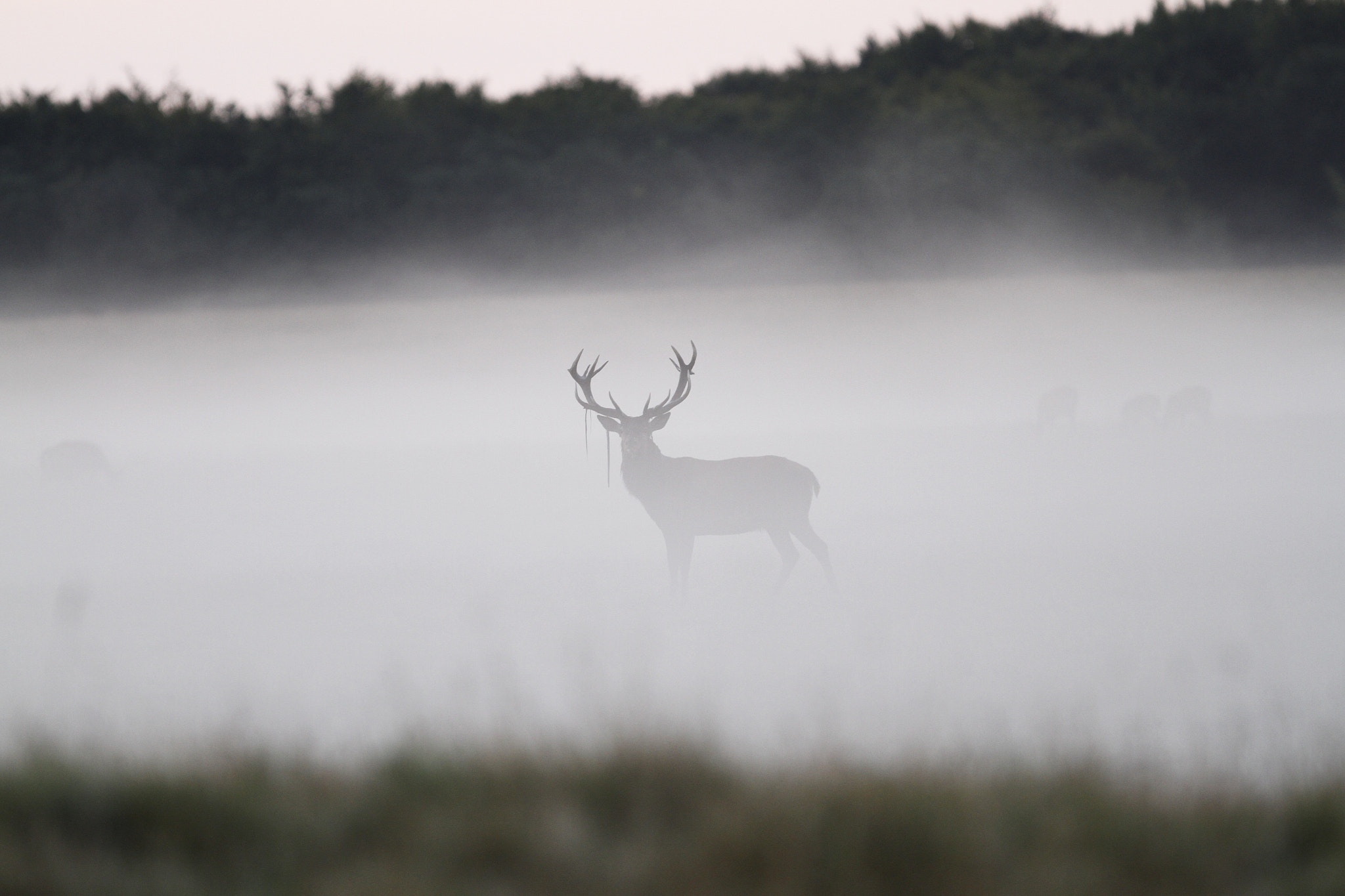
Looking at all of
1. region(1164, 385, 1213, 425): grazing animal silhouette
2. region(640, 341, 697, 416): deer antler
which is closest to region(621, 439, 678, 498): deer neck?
region(640, 341, 697, 416): deer antler

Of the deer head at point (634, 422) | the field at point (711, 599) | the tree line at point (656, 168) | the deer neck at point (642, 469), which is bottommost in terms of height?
the field at point (711, 599)

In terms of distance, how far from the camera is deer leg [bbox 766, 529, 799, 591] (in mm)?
9508

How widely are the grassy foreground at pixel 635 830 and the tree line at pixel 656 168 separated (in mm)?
39515

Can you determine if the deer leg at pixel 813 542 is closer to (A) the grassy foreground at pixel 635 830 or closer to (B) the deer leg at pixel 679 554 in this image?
(B) the deer leg at pixel 679 554

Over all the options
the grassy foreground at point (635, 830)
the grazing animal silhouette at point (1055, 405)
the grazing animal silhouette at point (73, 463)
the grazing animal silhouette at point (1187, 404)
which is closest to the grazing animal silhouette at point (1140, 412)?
the grazing animal silhouette at point (1187, 404)

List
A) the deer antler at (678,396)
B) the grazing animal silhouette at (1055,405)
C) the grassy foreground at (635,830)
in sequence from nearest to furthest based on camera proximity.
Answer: the grassy foreground at (635,830) < the deer antler at (678,396) < the grazing animal silhouette at (1055,405)

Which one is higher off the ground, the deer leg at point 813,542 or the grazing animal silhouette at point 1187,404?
the grazing animal silhouette at point 1187,404

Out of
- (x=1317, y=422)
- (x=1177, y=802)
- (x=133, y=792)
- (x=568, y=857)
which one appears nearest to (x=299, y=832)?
(x=133, y=792)

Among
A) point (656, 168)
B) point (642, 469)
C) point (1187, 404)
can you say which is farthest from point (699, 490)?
point (656, 168)

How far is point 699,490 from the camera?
9109mm

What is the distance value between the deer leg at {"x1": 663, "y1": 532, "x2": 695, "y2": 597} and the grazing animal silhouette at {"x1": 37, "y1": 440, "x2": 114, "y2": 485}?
580 inches

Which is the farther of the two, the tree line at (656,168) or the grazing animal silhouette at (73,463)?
the tree line at (656,168)

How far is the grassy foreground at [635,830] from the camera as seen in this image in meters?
2.63

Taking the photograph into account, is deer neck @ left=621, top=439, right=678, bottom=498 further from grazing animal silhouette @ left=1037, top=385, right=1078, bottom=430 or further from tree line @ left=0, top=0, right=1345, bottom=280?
tree line @ left=0, top=0, right=1345, bottom=280
